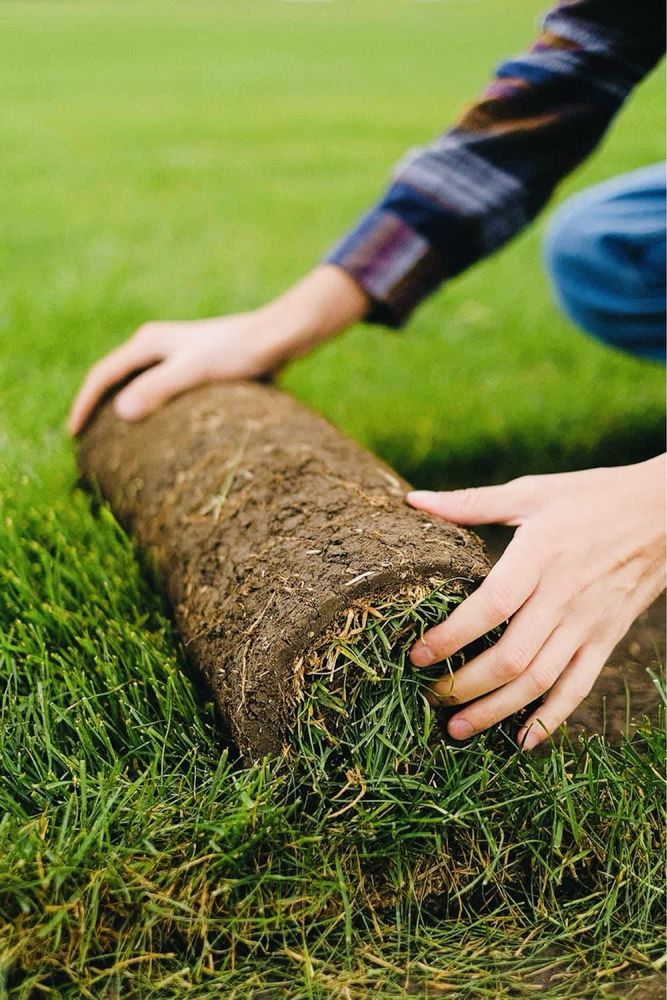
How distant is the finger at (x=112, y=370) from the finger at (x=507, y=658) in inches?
52.3

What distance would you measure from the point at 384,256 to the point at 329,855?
148 centimetres

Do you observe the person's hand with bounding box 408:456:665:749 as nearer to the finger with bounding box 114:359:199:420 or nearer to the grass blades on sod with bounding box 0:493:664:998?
the grass blades on sod with bounding box 0:493:664:998

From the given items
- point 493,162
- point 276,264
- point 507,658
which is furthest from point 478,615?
point 276,264

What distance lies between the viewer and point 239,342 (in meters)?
2.34

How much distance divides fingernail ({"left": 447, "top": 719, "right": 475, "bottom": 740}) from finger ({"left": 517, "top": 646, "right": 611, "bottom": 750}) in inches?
4.1

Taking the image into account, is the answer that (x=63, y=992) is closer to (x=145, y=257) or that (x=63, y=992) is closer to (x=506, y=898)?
(x=506, y=898)

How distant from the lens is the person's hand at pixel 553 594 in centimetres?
144

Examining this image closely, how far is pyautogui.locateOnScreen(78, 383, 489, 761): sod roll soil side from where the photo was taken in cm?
147

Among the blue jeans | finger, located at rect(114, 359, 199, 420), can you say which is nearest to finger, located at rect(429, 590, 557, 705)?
finger, located at rect(114, 359, 199, 420)

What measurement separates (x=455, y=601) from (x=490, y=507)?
243 mm

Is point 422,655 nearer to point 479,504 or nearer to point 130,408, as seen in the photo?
point 479,504

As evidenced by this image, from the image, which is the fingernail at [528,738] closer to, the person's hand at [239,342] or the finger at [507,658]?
the finger at [507,658]

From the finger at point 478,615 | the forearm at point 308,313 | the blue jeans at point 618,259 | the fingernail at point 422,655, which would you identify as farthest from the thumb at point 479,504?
the blue jeans at point 618,259

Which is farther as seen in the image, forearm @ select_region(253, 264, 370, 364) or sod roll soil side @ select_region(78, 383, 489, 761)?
forearm @ select_region(253, 264, 370, 364)
